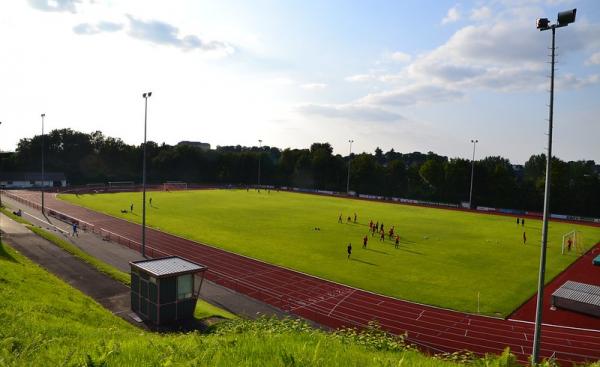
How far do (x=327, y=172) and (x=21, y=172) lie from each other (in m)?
85.3

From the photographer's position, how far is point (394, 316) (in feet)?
78.8

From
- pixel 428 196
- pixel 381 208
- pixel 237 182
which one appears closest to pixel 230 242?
pixel 381 208

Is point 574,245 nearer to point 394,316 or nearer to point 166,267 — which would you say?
point 394,316

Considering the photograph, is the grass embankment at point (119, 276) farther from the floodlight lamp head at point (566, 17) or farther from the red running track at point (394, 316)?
the floodlight lamp head at point (566, 17)

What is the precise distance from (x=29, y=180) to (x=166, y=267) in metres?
106

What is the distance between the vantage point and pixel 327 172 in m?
123

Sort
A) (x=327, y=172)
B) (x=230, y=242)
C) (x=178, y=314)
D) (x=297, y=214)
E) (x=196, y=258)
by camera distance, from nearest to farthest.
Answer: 1. (x=178, y=314)
2. (x=196, y=258)
3. (x=230, y=242)
4. (x=297, y=214)
5. (x=327, y=172)

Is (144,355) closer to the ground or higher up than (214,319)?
higher up

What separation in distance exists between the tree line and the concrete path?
62.9 meters

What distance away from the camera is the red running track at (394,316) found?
20.8 m

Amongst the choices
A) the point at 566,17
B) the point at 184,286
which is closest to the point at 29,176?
the point at 184,286

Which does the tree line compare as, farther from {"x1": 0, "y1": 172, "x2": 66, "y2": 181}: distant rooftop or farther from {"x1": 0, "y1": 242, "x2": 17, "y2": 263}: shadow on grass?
{"x1": 0, "y1": 242, "x2": 17, "y2": 263}: shadow on grass

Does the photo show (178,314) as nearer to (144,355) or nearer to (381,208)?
(144,355)

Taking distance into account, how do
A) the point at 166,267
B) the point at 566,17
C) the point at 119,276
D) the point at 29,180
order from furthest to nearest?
the point at 29,180
the point at 119,276
the point at 166,267
the point at 566,17
